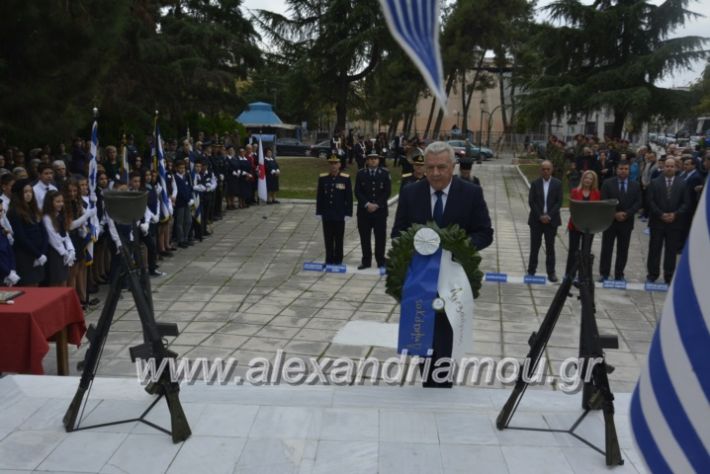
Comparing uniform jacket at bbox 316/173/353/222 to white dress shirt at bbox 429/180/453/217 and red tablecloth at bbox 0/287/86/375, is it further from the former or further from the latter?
white dress shirt at bbox 429/180/453/217

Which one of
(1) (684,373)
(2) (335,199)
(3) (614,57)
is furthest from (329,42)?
(1) (684,373)

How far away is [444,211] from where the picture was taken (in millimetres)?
4910

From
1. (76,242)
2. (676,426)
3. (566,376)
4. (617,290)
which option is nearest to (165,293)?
(76,242)

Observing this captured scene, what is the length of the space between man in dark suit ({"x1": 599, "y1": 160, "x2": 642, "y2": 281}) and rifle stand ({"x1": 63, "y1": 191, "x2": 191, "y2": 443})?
7916mm

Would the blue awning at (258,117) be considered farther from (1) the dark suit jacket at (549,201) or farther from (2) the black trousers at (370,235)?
(1) the dark suit jacket at (549,201)

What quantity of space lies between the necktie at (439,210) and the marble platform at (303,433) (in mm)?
1253

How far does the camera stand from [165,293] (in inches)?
377

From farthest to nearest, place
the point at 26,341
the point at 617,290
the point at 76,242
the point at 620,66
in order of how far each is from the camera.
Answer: the point at 620,66, the point at 617,290, the point at 76,242, the point at 26,341

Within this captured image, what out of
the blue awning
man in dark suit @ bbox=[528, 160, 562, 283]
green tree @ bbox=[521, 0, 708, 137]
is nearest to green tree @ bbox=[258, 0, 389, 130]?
the blue awning

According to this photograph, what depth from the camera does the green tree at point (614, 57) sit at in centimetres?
2766

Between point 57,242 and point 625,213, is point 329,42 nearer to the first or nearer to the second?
point 625,213

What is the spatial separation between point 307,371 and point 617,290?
5.78 meters

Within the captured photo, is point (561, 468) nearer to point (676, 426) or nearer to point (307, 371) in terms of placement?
point (676, 426)

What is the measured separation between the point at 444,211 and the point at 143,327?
2176mm
